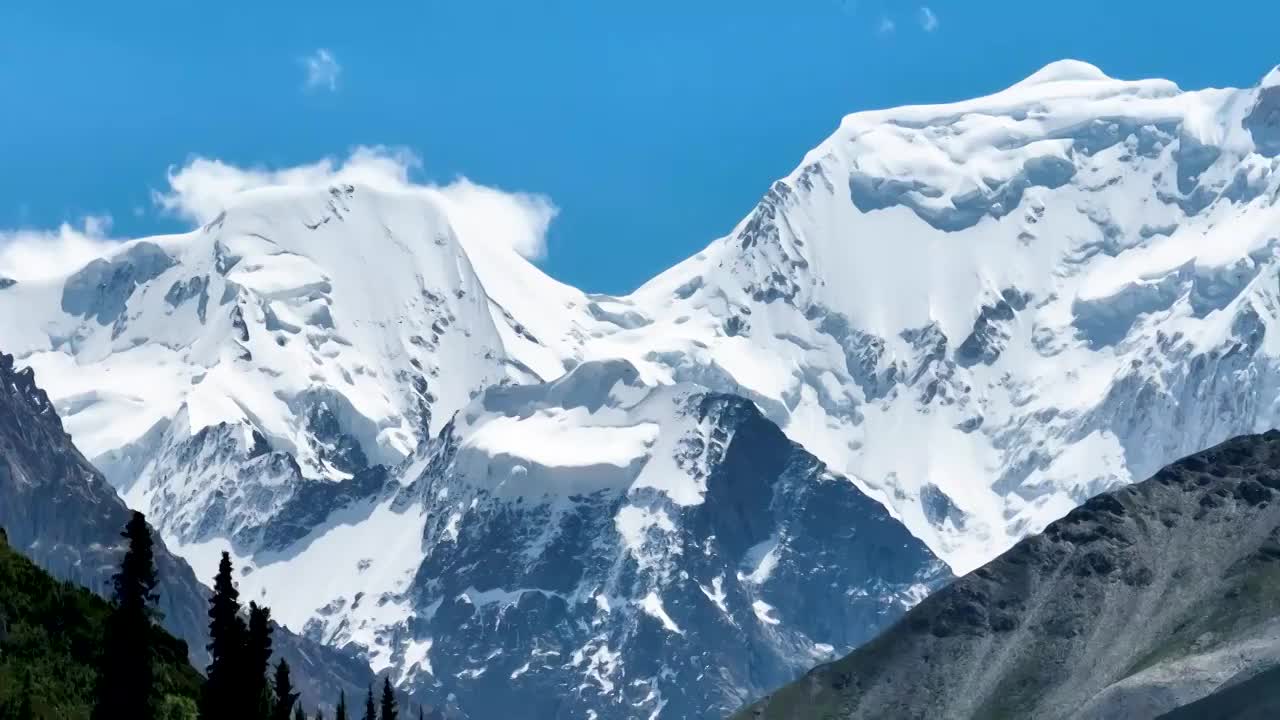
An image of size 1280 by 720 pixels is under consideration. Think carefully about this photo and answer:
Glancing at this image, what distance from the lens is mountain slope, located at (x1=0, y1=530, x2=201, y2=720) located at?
364 ft

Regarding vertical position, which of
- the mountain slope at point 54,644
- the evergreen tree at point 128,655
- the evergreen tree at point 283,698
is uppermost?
the evergreen tree at point 283,698

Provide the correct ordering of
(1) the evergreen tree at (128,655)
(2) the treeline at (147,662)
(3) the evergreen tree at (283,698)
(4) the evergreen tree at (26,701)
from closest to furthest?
(1) the evergreen tree at (128,655), (2) the treeline at (147,662), (4) the evergreen tree at (26,701), (3) the evergreen tree at (283,698)

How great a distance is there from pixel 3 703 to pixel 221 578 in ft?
32.1

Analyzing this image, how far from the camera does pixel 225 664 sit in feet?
345

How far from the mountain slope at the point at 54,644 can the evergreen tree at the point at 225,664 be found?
5.45 metres

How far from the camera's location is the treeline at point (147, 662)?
101500mm

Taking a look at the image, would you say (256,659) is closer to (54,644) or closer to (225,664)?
(225,664)

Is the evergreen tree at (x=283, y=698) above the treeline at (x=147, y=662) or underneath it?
above

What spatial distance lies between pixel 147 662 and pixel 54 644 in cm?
1424

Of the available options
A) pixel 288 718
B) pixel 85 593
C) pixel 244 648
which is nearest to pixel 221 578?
pixel 244 648

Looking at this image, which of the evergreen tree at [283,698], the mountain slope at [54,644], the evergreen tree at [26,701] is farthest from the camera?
the evergreen tree at [283,698]

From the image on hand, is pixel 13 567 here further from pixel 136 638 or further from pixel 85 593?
pixel 136 638

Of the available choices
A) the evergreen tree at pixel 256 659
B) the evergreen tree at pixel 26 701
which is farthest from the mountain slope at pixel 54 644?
the evergreen tree at pixel 256 659

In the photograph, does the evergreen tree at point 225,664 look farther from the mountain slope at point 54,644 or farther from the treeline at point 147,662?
the mountain slope at point 54,644
